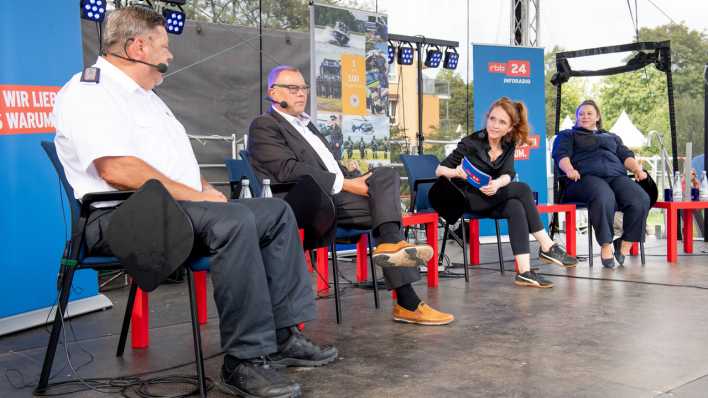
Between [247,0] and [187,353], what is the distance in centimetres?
578

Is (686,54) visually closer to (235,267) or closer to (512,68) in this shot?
(512,68)

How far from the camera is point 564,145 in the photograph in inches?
207

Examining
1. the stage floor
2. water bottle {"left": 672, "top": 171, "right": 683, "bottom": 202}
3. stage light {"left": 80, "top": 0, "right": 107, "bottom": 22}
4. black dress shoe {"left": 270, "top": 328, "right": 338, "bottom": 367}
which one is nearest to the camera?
the stage floor

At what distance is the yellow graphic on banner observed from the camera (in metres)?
5.55

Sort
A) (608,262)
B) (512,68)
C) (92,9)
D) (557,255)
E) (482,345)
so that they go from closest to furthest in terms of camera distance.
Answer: (482,345) → (557,255) → (92,9) → (608,262) → (512,68)

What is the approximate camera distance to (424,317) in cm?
307

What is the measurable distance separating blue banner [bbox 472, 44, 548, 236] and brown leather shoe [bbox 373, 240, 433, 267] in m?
4.14

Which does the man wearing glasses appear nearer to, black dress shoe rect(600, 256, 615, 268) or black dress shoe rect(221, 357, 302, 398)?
black dress shoe rect(221, 357, 302, 398)

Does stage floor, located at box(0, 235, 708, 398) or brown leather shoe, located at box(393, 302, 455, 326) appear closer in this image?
stage floor, located at box(0, 235, 708, 398)

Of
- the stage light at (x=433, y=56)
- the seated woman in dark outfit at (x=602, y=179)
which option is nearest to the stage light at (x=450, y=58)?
the stage light at (x=433, y=56)

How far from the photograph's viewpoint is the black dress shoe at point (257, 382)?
201cm

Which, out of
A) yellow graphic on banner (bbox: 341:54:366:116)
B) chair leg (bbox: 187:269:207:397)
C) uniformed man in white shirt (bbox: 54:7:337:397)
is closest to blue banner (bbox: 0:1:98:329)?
uniformed man in white shirt (bbox: 54:7:337:397)

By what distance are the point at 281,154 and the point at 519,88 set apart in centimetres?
454

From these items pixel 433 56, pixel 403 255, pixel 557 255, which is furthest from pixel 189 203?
pixel 433 56
